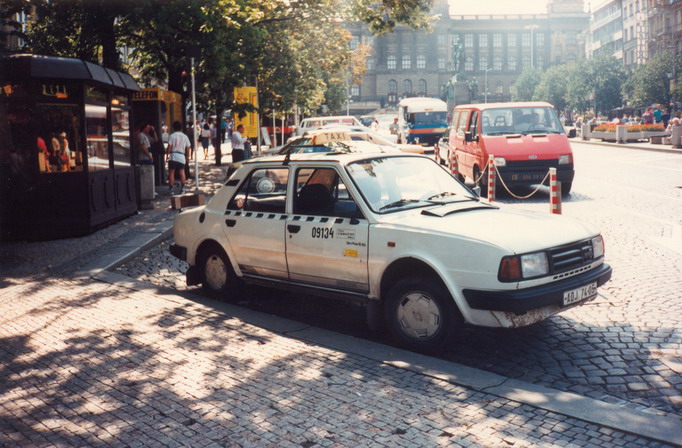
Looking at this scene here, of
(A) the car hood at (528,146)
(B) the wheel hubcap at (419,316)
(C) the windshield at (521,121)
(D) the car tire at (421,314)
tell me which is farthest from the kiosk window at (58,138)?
(B) the wheel hubcap at (419,316)

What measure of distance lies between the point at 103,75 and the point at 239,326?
8.54 meters

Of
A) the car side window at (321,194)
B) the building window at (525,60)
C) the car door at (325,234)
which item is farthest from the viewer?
the building window at (525,60)

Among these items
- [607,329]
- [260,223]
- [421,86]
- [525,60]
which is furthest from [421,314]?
[525,60]

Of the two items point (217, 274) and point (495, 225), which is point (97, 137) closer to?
point (217, 274)

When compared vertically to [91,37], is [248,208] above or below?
below

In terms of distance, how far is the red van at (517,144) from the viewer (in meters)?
16.7

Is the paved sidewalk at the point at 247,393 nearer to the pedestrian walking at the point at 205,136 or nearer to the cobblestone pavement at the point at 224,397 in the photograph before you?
the cobblestone pavement at the point at 224,397

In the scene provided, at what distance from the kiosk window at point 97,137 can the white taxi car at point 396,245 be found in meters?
6.18

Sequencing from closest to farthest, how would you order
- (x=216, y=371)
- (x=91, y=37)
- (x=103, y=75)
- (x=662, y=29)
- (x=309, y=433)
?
(x=309, y=433) < (x=216, y=371) < (x=103, y=75) < (x=91, y=37) < (x=662, y=29)

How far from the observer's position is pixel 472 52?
152000 mm

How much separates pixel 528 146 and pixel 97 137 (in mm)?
8938

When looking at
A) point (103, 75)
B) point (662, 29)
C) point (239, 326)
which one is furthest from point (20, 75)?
point (662, 29)

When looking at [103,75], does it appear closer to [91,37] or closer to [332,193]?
[91,37]

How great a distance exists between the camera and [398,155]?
7293mm
